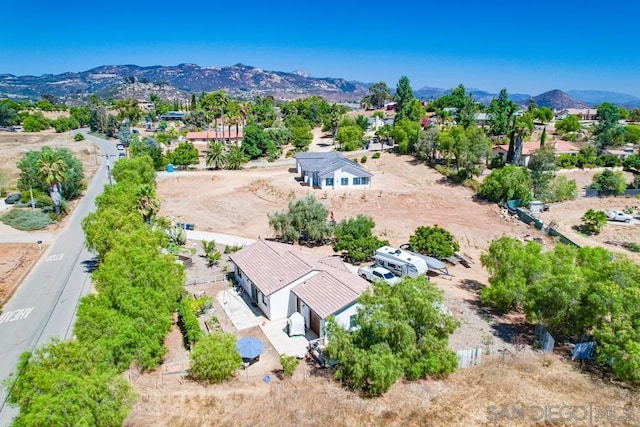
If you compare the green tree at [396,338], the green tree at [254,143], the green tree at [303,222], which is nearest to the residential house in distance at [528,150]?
the green tree at [254,143]

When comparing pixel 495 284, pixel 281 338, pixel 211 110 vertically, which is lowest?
pixel 281 338

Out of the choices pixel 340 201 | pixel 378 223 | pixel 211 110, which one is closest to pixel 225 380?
pixel 378 223

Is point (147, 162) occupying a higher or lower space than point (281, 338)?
higher

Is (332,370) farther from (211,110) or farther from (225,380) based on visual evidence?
(211,110)

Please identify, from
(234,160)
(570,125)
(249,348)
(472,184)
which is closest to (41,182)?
(234,160)

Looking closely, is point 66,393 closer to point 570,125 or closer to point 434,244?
point 434,244

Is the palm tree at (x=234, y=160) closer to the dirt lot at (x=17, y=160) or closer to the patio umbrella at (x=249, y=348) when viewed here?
the dirt lot at (x=17, y=160)
